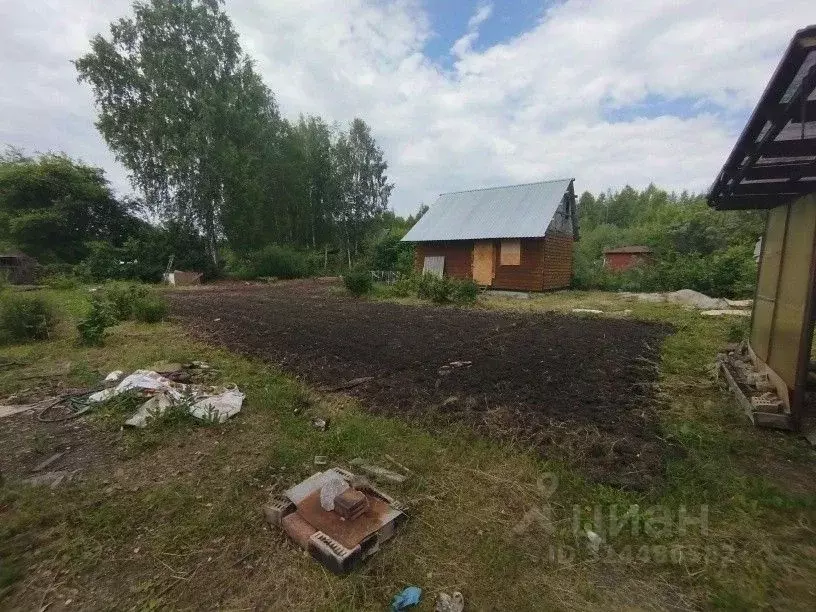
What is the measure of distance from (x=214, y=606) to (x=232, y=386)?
3.10 meters

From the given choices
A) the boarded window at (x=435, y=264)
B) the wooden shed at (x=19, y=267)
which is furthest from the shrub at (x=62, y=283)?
the boarded window at (x=435, y=264)

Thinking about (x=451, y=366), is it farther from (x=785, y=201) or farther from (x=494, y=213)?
(x=494, y=213)

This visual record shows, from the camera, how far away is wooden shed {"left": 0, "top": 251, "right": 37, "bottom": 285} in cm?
1931

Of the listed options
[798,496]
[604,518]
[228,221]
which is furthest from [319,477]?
[228,221]

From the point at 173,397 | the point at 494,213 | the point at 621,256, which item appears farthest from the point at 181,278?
the point at 621,256

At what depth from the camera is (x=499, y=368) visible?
18.1 ft

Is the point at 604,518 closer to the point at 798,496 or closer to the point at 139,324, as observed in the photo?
the point at 798,496

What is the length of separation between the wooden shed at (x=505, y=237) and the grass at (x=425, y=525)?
11.8 metres

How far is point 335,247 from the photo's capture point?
32938mm

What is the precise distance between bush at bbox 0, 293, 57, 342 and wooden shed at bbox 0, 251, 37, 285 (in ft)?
55.6

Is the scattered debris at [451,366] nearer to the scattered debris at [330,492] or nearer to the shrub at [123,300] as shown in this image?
the scattered debris at [330,492]

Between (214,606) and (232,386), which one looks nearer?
(214,606)

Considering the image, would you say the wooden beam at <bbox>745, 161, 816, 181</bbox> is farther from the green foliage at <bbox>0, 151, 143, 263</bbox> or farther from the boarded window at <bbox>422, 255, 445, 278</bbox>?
the green foliage at <bbox>0, 151, 143, 263</bbox>

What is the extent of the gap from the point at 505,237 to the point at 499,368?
35.6 ft
